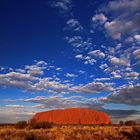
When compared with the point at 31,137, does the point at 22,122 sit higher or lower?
higher

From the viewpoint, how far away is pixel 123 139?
84.2ft

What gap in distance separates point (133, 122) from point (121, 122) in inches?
585

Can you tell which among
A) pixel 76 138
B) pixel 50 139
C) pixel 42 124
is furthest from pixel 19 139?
pixel 42 124

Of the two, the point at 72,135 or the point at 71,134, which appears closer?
the point at 72,135

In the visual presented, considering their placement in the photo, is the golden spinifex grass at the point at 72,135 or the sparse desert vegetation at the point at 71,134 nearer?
the golden spinifex grass at the point at 72,135

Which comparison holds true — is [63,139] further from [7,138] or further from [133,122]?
[133,122]

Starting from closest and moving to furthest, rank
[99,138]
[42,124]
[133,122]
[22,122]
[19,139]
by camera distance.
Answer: [19,139]
[99,138]
[42,124]
[22,122]
[133,122]

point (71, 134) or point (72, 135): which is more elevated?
point (71, 134)

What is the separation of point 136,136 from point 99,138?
334 centimetres

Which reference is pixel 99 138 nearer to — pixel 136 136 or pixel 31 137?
pixel 136 136

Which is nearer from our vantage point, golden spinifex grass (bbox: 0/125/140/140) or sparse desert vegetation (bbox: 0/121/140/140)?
golden spinifex grass (bbox: 0/125/140/140)

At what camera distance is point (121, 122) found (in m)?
97.6

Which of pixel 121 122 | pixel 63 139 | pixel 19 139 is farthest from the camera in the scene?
pixel 121 122

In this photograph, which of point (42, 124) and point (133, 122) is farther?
point (133, 122)
